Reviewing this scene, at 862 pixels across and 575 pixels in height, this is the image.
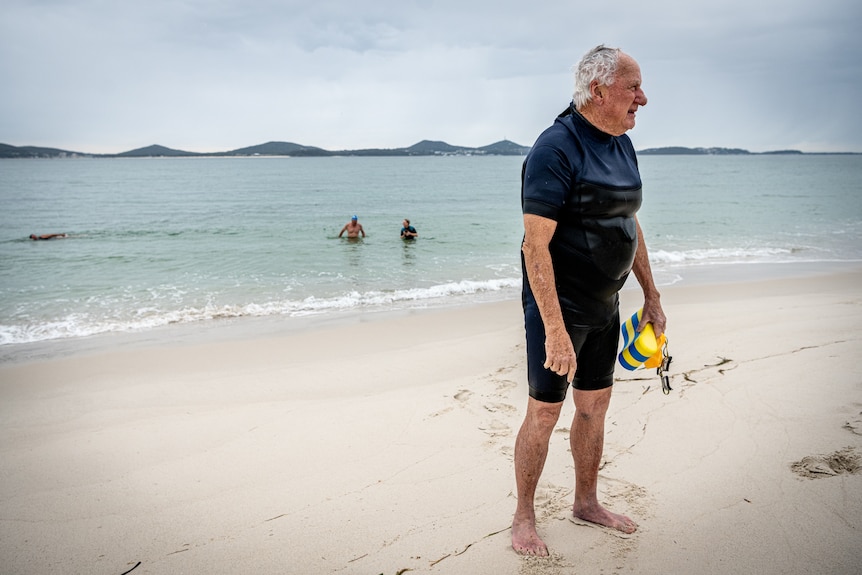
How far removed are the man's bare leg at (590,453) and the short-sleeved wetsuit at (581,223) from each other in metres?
0.22

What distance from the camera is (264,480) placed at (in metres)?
3.34

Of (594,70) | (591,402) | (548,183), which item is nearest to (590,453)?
(591,402)

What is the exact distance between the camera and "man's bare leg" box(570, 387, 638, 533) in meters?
2.64

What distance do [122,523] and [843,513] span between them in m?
3.78

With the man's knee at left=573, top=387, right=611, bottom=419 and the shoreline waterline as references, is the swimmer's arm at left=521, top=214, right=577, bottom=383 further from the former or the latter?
the shoreline waterline

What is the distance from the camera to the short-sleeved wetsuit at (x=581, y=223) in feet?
7.13

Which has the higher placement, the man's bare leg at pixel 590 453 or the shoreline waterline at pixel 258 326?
the man's bare leg at pixel 590 453

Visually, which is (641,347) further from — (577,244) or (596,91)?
(596,91)

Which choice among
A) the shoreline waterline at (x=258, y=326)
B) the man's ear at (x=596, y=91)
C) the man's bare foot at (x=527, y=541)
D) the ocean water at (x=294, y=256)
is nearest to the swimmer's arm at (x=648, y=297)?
the man's ear at (x=596, y=91)

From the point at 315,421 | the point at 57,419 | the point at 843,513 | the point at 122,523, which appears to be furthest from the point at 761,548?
the point at 57,419

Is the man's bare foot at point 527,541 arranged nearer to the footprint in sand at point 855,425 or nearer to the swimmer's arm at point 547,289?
the swimmer's arm at point 547,289

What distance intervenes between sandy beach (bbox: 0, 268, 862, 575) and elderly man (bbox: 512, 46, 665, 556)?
1.90ft

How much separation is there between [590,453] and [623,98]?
66.7 inches

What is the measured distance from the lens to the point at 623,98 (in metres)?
2.26
